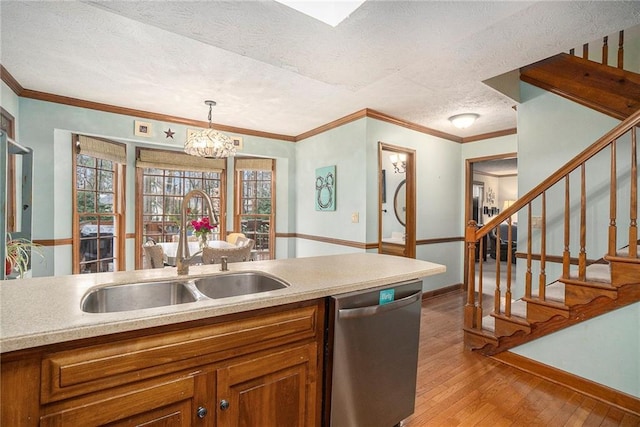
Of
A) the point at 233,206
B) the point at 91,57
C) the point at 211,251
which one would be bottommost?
the point at 211,251

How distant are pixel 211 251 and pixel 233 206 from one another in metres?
1.98

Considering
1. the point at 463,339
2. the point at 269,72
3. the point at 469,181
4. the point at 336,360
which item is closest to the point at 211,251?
the point at 269,72

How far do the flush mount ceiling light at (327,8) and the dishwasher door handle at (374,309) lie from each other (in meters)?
1.62

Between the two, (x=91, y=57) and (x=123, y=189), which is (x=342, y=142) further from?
(x=123, y=189)

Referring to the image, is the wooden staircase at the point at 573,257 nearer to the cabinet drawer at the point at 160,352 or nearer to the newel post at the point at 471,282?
the newel post at the point at 471,282

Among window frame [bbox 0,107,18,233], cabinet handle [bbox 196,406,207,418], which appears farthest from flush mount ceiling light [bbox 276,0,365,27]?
window frame [bbox 0,107,18,233]

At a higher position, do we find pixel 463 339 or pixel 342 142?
pixel 342 142

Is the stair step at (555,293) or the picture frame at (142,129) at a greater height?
the picture frame at (142,129)

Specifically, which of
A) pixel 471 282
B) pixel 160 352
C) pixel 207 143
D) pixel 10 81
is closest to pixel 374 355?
pixel 160 352

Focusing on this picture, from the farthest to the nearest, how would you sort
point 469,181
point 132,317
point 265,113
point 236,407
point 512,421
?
point 469,181, point 265,113, point 512,421, point 236,407, point 132,317

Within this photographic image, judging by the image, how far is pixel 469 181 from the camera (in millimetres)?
4754

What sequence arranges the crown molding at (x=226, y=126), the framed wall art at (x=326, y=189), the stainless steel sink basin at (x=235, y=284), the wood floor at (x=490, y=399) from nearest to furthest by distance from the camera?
the stainless steel sink basin at (x=235, y=284) → the wood floor at (x=490, y=399) → the crown molding at (x=226, y=126) → the framed wall art at (x=326, y=189)

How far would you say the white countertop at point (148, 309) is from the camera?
911 mm

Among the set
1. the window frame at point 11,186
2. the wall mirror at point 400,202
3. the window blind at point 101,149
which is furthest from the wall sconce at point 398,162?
the window frame at point 11,186
